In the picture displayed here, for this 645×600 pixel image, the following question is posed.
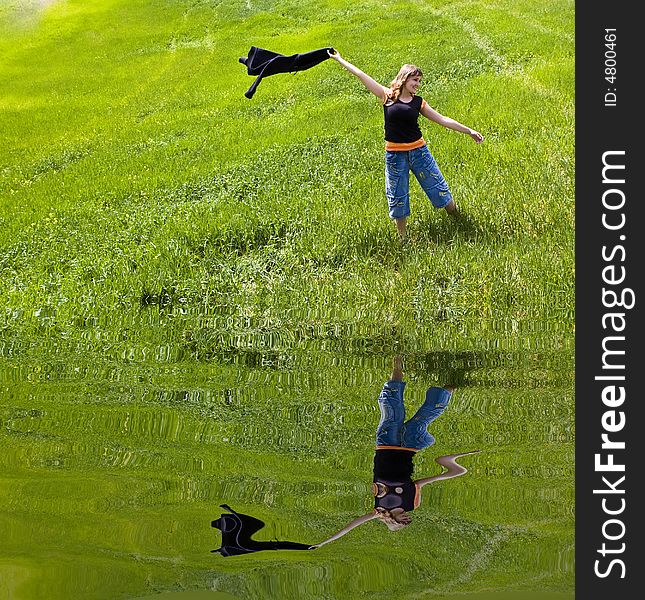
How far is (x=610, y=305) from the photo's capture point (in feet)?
18.2

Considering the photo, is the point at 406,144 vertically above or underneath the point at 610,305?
above

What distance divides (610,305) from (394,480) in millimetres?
2730

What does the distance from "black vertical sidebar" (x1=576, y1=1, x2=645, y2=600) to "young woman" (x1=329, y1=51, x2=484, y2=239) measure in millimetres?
1318

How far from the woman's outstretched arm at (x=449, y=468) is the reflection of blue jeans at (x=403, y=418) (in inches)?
6.4

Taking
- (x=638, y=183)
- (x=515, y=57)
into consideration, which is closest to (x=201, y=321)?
(x=638, y=183)

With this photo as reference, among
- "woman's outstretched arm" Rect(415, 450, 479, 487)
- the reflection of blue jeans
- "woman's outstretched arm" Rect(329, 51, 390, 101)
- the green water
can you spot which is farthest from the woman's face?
"woman's outstretched arm" Rect(415, 450, 479, 487)

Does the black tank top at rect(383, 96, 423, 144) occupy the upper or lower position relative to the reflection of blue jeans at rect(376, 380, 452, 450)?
upper

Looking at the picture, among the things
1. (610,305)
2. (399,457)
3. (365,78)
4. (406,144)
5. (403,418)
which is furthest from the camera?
(406,144)

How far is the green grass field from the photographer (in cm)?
283

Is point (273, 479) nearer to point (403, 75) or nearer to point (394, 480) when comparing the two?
point (394, 480)

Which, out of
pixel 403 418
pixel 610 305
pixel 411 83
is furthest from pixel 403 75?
pixel 403 418

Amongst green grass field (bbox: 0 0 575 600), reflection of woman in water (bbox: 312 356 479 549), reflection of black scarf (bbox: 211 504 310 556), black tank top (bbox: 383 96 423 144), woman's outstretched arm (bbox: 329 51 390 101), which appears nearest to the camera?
reflection of black scarf (bbox: 211 504 310 556)

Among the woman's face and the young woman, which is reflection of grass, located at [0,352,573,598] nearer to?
the young woman

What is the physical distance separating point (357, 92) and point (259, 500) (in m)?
12.1
